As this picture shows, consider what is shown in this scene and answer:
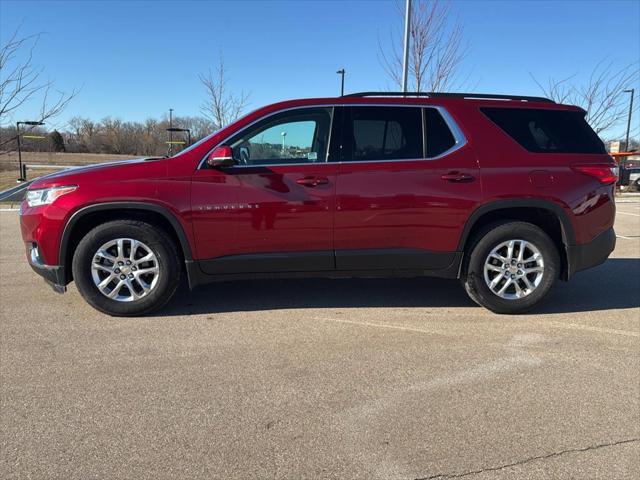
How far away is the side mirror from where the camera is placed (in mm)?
3822

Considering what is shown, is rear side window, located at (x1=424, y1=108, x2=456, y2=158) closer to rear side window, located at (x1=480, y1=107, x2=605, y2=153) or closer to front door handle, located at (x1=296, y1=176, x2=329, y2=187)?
rear side window, located at (x1=480, y1=107, x2=605, y2=153)

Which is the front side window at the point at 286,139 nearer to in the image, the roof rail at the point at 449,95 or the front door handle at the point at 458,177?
the roof rail at the point at 449,95

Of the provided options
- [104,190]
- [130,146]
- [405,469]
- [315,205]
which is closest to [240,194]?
[315,205]

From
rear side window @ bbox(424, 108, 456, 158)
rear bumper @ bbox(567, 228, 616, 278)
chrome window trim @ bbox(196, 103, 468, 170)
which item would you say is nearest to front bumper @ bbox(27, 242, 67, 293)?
chrome window trim @ bbox(196, 103, 468, 170)

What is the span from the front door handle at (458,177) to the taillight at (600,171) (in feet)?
3.24

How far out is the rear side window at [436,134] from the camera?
13.6 ft

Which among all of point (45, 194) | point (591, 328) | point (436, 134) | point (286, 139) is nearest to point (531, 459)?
point (591, 328)

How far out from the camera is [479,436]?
2479 mm

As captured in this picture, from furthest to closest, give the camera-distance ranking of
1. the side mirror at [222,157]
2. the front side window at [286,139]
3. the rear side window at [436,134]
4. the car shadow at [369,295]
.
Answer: the car shadow at [369,295] → the rear side window at [436,134] → the front side window at [286,139] → the side mirror at [222,157]

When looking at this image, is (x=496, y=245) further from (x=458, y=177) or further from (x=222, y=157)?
(x=222, y=157)

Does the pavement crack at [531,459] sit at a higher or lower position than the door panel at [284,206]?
lower

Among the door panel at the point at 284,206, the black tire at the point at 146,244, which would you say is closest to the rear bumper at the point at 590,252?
the door panel at the point at 284,206

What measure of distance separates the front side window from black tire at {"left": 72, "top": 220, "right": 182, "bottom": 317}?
97 cm

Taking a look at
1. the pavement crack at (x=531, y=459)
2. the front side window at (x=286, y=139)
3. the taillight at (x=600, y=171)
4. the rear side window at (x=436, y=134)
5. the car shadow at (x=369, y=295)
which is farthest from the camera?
the car shadow at (x=369, y=295)
